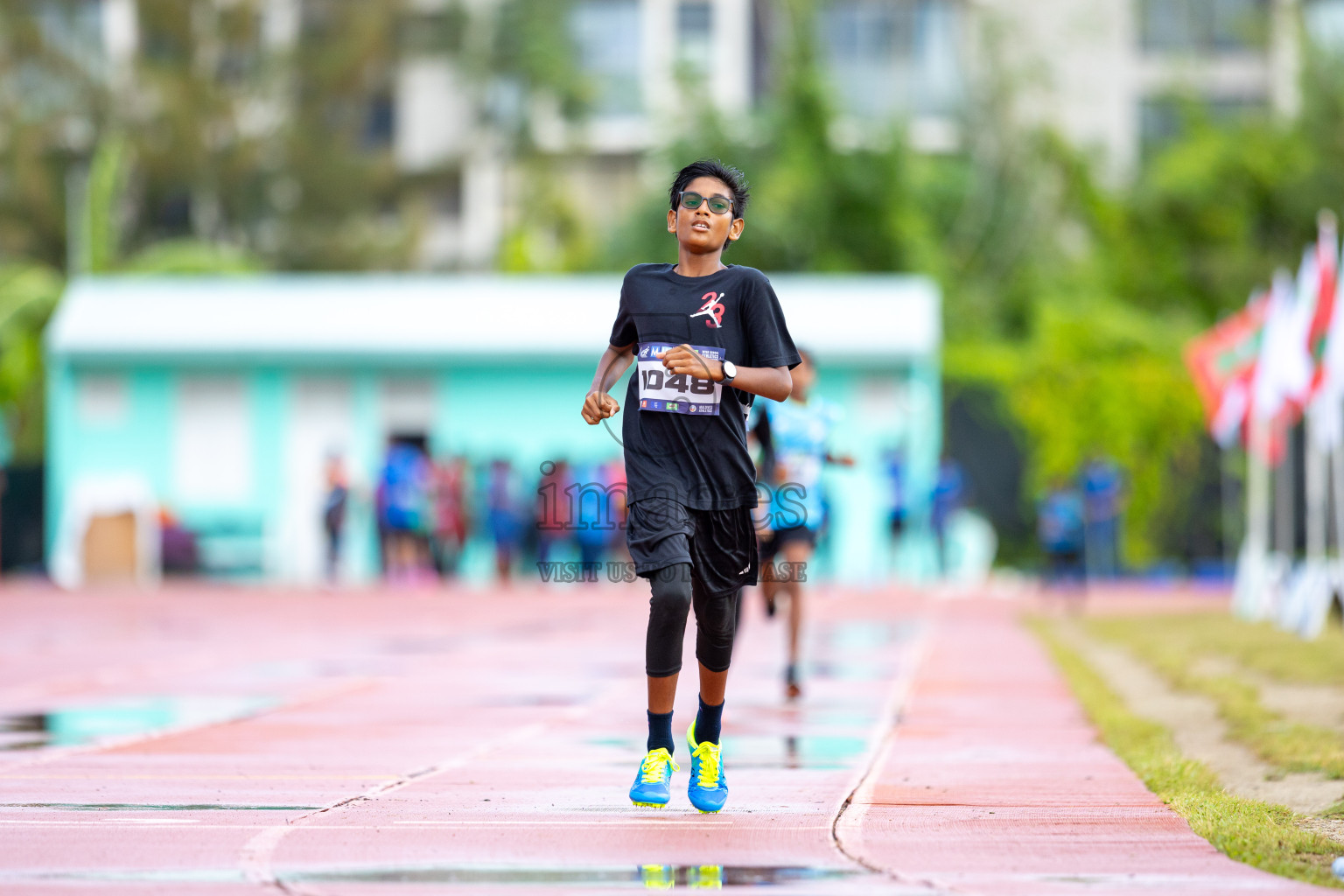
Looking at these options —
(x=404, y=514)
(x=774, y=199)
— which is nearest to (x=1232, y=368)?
(x=404, y=514)

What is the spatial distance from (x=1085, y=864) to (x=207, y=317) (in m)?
26.0

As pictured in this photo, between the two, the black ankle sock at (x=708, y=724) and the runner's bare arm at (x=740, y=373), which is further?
the black ankle sock at (x=708, y=724)

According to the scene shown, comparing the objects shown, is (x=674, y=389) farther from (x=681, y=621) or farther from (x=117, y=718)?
(x=117, y=718)

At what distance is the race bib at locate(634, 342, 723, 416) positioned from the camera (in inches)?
257

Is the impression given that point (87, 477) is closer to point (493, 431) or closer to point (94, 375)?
point (94, 375)

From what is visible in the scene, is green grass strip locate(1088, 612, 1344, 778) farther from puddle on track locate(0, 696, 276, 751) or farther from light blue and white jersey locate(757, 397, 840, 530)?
puddle on track locate(0, 696, 276, 751)

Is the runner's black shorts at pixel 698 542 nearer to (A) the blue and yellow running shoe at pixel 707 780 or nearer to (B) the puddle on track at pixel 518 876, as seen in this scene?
(A) the blue and yellow running shoe at pixel 707 780

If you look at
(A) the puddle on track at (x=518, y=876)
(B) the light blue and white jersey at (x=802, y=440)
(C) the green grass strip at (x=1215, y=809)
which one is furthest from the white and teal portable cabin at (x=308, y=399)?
(A) the puddle on track at (x=518, y=876)

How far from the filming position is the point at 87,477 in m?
29.8

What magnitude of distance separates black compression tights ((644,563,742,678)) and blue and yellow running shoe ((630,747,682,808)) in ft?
0.91

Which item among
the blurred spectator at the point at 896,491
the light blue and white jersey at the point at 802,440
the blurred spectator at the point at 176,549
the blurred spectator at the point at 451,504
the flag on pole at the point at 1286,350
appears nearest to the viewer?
the light blue and white jersey at the point at 802,440

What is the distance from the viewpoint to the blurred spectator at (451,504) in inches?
1095

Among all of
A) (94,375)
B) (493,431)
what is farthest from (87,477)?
(493,431)

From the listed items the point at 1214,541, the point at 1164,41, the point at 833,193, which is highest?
the point at 1164,41
